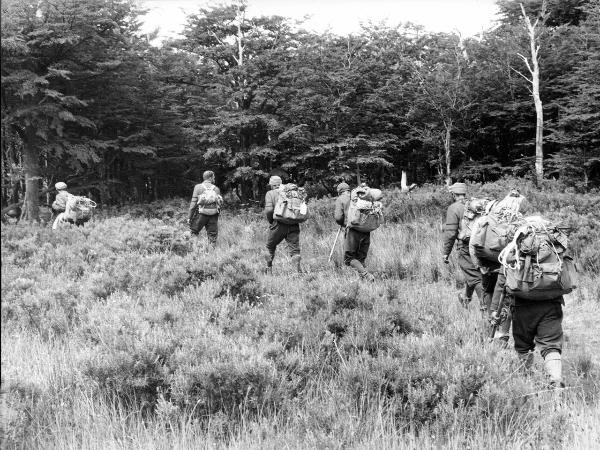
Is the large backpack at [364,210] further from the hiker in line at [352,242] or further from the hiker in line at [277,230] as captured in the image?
the hiker in line at [277,230]

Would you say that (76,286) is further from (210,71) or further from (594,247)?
(210,71)

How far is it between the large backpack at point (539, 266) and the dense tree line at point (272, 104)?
594 inches

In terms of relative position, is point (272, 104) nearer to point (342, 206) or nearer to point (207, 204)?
point (207, 204)

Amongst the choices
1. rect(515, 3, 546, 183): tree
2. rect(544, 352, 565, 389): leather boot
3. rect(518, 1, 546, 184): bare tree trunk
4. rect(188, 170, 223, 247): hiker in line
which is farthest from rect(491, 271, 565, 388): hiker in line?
rect(518, 1, 546, 184): bare tree trunk

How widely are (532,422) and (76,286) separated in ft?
19.0

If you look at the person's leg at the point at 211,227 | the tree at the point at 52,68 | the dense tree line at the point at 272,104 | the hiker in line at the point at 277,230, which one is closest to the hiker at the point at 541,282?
the hiker in line at the point at 277,230

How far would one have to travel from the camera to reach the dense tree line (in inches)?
682

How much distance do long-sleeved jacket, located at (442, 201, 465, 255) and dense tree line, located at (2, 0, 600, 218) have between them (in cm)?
1205

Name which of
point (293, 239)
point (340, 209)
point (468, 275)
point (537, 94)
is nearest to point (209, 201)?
point (293, 239)

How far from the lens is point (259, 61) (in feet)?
62.4

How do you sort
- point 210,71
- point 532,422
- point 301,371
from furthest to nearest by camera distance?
point 210,71, point 301,371, point 532,422

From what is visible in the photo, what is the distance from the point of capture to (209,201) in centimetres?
1084

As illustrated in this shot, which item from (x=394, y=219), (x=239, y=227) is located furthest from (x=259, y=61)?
(x=394, y=219)

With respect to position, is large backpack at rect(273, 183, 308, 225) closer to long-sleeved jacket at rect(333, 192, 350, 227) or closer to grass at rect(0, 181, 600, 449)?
long-sleeved jacket at rect(333, 192, 350, 227)
